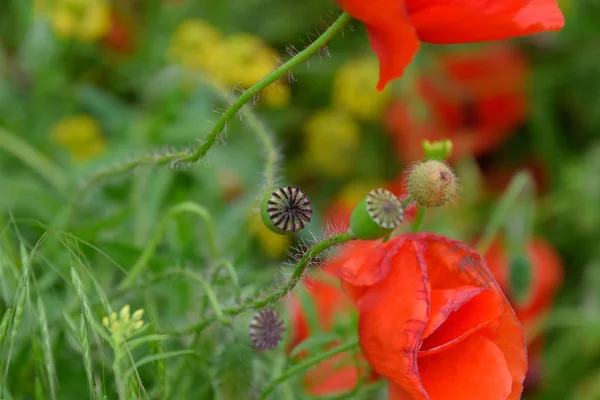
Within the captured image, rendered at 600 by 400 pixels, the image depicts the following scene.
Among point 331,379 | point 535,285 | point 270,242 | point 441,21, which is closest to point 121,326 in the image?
point 441,21

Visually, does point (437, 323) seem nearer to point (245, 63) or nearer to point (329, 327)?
point (329, 327)

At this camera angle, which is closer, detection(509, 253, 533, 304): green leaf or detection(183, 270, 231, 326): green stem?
detection(183, 270, 231, 326): green stem

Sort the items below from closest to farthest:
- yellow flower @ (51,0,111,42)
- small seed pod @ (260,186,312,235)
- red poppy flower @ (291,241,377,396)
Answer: small seed pod @ (260,186,312,235)
red poppy flower @ (291,241,377,396)
yellow flower @ (51,0,111,42)

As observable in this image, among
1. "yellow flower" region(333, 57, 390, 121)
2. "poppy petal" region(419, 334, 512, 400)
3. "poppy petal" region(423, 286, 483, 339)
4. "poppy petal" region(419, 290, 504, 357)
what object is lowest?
"poppy petal" region(419, 334, 512, 400)

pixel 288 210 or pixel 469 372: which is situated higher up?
pixel 288 210

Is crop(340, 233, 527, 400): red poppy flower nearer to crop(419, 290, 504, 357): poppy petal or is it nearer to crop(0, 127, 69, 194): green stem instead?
crop(419, 290, 504, 357): poppy petal

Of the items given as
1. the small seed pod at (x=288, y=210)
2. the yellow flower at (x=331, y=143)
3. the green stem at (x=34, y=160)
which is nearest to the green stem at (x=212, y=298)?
the small seed pod at (x=288, y=210)

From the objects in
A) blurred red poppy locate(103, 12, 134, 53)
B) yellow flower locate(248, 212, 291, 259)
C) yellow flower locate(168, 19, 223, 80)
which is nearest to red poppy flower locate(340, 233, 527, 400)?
yellow flower locate(248, 212, 291, 259)
